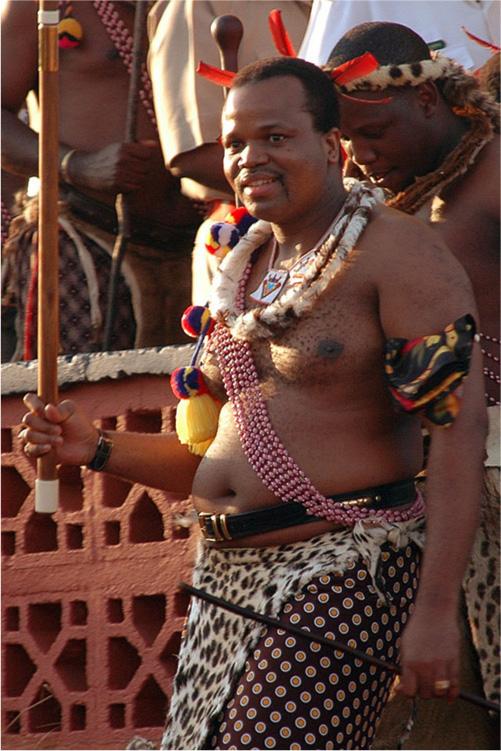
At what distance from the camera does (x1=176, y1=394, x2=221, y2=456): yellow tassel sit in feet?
14.5

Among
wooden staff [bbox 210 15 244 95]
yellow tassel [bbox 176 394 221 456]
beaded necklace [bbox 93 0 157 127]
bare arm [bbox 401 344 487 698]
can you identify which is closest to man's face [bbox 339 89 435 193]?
yellow tassel [bbox 176 394 221 456]

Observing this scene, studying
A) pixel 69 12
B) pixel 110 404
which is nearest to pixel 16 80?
pixel 69 12

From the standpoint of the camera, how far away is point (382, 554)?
3.95 metres

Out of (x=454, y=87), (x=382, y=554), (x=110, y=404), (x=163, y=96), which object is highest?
(x=163, y=96)

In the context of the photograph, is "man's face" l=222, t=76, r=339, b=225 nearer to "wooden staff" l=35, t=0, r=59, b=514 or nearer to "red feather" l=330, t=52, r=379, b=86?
"red feather" l=330, t=52, r=379, b=86

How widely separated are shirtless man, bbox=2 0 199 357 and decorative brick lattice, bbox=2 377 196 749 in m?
1.29

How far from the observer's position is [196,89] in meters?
6.09

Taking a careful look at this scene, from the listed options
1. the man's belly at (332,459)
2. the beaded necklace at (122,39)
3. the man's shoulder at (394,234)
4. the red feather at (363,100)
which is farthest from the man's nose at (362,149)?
the beaded necklace at (122,39)

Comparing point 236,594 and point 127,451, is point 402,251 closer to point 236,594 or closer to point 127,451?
point 236,594

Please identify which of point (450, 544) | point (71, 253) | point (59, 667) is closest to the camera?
point (450, 544)

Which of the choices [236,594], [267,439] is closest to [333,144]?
[267,439]

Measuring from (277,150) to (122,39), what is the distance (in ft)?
10.1

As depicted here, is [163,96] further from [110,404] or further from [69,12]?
[110,404]

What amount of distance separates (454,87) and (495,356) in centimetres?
81
